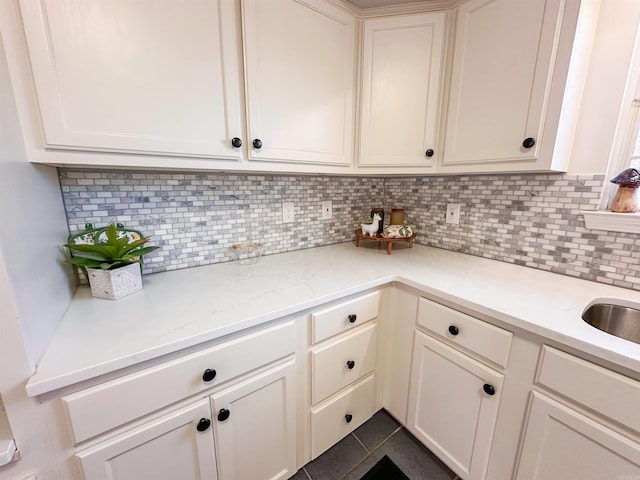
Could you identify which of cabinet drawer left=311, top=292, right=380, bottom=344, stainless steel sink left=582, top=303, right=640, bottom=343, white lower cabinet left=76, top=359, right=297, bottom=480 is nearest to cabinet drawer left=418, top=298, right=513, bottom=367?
cabinet drawer left=311, top=292, right=380, bottom=344

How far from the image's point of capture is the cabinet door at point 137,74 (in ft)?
2.31

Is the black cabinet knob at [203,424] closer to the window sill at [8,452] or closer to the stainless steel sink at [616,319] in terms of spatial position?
the window sill at [8,452]

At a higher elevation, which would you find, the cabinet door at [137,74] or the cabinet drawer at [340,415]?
the cabinet door at [137,74]

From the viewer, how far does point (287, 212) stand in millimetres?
1531

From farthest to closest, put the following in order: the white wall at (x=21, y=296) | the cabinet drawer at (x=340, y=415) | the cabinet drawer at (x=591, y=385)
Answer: the cabinet drawer at (x=340, y=415) → the cabinet drawer at (x=591, y=385) → the white wall at (x=21, y=296)

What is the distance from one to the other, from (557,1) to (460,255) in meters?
1.10

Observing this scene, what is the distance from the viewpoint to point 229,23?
3.06 feet

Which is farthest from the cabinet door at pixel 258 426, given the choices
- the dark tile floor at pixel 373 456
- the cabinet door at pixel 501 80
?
the cabinet door at pixel 501 80

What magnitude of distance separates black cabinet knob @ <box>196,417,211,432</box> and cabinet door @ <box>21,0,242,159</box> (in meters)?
0.86

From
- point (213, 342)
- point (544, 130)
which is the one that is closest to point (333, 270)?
point (213, 342)

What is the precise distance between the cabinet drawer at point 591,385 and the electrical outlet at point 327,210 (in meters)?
1.21

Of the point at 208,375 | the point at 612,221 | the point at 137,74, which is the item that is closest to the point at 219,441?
the point at 208,375

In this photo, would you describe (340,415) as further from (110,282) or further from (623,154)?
(623,154)

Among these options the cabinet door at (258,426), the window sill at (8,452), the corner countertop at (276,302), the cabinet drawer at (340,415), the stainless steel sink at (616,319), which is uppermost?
the corner countertop at (276,302)
